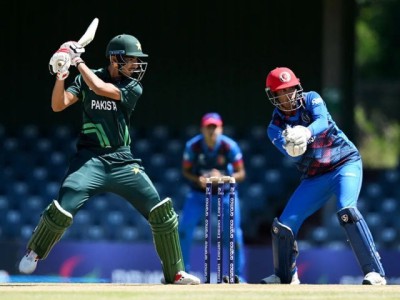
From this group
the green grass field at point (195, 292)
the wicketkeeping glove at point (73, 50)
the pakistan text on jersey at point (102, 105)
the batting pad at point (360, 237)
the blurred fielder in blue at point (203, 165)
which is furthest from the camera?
the blurred fielder in blue at point (203, 165)

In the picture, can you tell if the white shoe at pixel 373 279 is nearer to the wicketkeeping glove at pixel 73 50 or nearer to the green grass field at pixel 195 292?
the green grass field at pixel 195 292

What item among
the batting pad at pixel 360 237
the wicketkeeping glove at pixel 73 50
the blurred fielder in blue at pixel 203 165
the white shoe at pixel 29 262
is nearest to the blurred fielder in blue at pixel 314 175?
the batting pad at pixel 360 237

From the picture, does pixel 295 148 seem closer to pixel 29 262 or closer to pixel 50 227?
pixel 50 227

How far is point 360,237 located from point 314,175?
1.82ft

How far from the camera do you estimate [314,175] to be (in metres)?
7.85

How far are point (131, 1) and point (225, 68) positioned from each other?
1.45m

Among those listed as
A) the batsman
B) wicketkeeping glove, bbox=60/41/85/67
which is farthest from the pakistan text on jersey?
wicketkeeping glove, bbox=60/41/85/67

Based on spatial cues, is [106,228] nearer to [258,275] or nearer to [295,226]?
[258,275]

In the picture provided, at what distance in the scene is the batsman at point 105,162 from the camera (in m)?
7.28

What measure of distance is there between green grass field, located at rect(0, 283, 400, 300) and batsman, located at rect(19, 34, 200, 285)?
0.32 meters

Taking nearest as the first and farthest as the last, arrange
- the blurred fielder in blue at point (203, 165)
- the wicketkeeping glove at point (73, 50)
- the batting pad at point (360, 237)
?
the wicketkeeping glove at point (73, 50) → the batting pad at point (360, 237) → the blurred fielder in blue at point (203, 165)

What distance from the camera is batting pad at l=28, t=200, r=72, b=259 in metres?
7.24

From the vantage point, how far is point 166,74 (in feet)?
46.7

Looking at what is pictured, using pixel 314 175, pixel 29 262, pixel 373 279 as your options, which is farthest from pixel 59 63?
pixel 373 279
